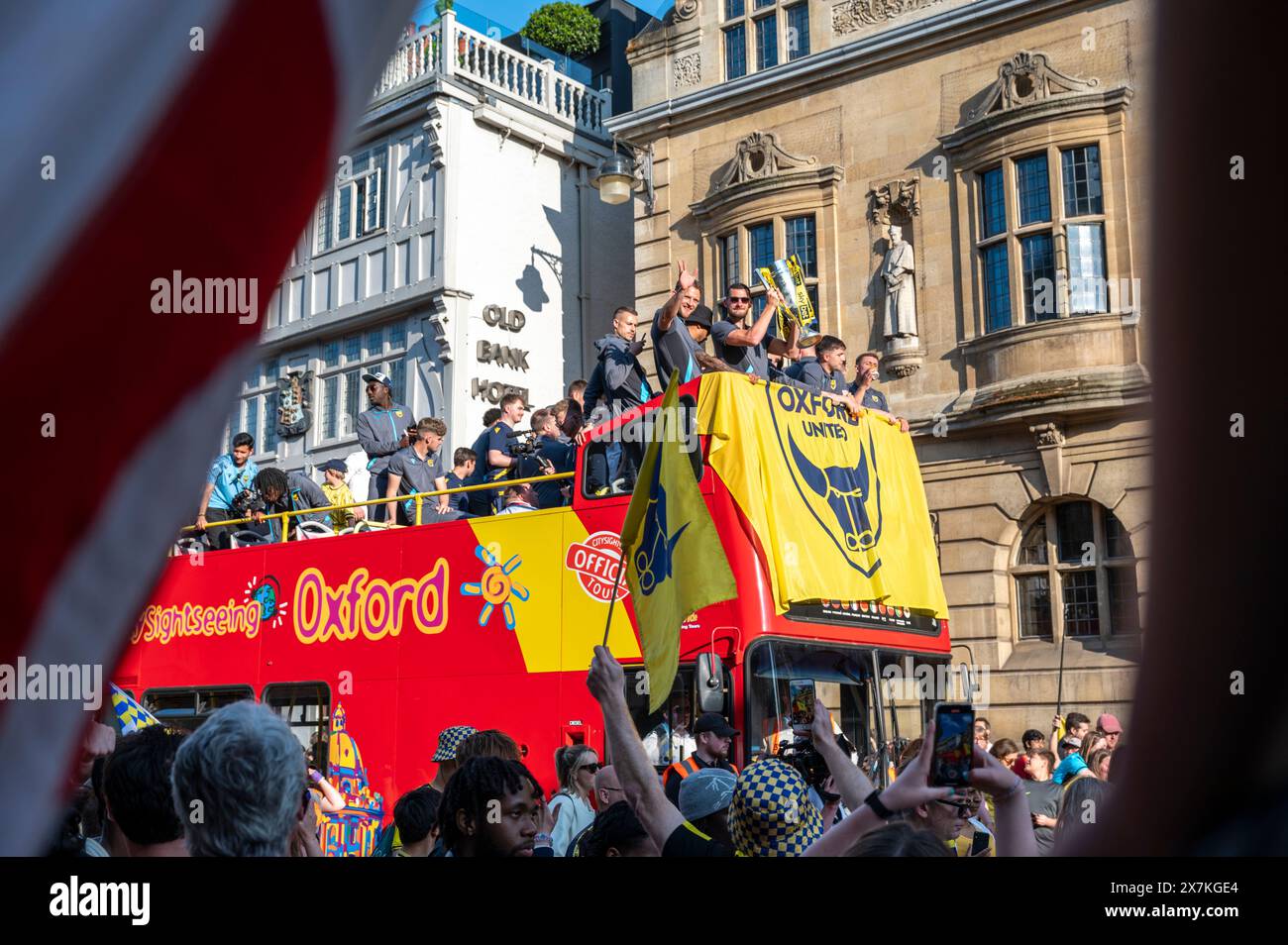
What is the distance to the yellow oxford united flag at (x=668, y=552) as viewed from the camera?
19.9 feet

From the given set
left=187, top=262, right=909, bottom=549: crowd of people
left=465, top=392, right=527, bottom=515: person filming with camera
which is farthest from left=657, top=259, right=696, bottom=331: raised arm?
left=465, top=392, right=527, bottom=515: person filming with camera

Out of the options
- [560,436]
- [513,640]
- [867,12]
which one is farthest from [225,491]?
[867,12]

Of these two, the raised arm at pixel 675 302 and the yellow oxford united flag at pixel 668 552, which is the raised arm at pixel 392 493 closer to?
the raised arm at pixel 675 302

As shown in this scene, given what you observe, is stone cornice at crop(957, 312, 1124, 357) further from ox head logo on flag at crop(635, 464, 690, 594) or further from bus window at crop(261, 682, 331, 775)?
A: ox head logo on flag at crop(635, 464, 690, 594)

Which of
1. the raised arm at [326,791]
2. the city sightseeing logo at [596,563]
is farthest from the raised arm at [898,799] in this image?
the city sightseeing logo at [596,563]

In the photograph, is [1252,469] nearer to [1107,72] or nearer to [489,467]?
[489,467]

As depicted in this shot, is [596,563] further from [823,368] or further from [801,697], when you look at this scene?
[823,368]

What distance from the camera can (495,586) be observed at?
10625mm

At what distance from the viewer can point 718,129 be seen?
22328 millimetres

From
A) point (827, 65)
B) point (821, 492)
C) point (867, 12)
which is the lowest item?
point (821, 492)

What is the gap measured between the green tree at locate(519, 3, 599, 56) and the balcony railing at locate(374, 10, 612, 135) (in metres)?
1.76

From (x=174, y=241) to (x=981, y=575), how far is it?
60.2ft

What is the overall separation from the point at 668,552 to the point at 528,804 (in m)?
1.87

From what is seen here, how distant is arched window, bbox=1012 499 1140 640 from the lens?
17.9 m
